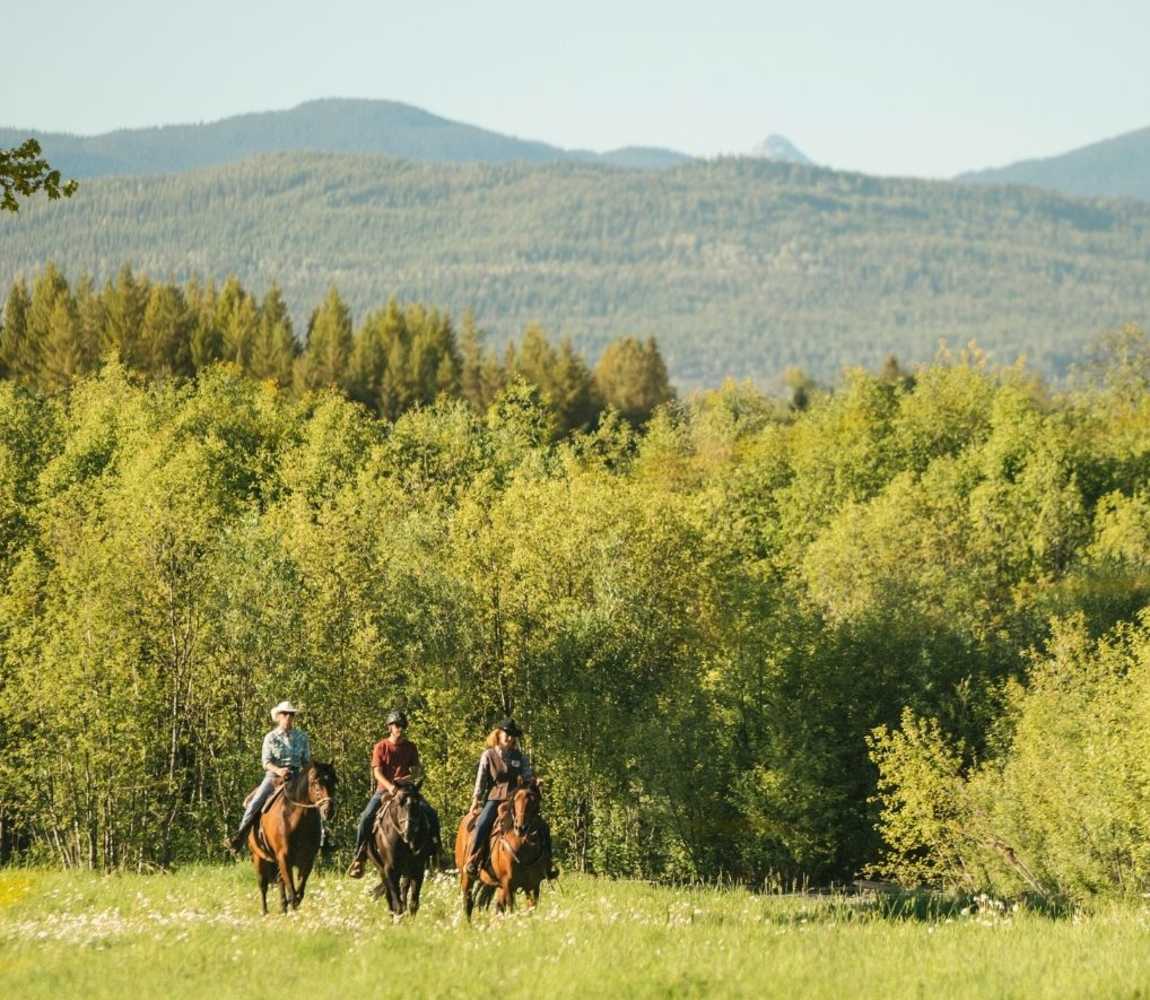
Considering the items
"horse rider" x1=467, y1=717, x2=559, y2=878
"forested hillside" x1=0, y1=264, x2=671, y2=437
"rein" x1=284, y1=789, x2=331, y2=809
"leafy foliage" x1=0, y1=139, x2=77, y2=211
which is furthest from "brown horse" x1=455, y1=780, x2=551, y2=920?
"forested hillside" x1=0, y1=264, x2=671, y2=437

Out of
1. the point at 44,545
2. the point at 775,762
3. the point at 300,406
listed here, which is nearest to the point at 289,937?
the point at 775,762

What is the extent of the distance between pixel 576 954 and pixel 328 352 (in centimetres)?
13128

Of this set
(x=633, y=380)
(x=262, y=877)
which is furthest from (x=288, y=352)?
(x=262, y=877)

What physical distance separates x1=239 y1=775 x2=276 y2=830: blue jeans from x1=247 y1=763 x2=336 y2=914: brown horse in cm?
19

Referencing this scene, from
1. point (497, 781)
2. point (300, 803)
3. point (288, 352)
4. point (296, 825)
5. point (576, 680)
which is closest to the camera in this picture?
point (497, 781)

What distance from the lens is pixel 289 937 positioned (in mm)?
19109

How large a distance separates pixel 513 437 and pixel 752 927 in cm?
7393

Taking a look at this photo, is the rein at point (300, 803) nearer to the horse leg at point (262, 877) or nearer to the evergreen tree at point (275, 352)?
the horse leg at point (262, 877)

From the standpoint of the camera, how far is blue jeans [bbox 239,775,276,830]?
80.3 feet

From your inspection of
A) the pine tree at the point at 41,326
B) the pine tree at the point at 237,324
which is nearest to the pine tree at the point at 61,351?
the pine tree at the point at 41,326

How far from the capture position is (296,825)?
23969 mm

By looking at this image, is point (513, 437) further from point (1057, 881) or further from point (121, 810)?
point (1057, 881)

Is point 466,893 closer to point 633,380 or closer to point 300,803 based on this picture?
point 300,803

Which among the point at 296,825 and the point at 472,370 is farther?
the point at 472,370
